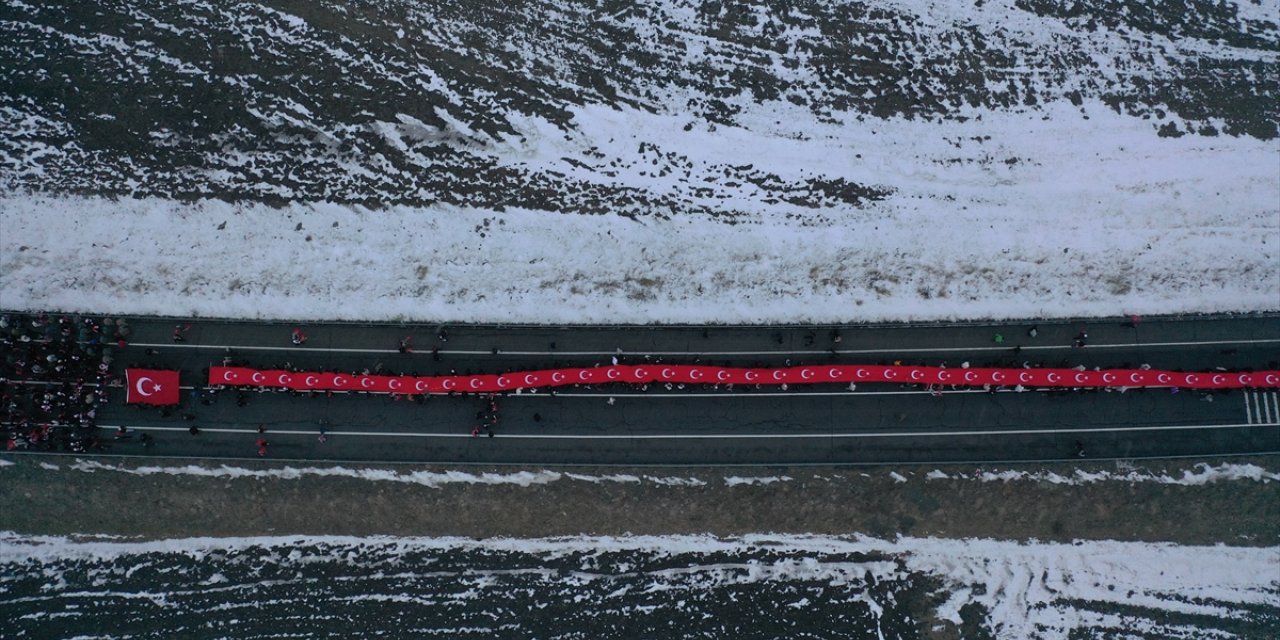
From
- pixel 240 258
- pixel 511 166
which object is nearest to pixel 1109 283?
pixel 511 166

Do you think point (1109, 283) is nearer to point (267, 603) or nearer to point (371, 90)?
point (371, 90)

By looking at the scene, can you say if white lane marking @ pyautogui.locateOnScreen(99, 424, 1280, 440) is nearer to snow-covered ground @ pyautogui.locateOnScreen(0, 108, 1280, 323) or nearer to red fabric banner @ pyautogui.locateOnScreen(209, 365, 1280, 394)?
red fabric banner @ pyautogui.locateOnScreen(209, 365, 1280, 394)

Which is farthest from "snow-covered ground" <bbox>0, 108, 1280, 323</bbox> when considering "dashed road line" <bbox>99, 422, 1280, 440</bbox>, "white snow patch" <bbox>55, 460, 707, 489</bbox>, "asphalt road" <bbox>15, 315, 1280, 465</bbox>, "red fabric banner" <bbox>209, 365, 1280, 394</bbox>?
"white snow patch" <bbox>55, 460, 707, 489</bbox>

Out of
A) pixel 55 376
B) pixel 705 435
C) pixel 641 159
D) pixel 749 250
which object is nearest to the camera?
pixel 55 376

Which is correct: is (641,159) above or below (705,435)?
above

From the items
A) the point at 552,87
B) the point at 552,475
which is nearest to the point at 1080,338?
the point at 552,475

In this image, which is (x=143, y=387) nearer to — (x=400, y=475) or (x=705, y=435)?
(x=400, y=475)
